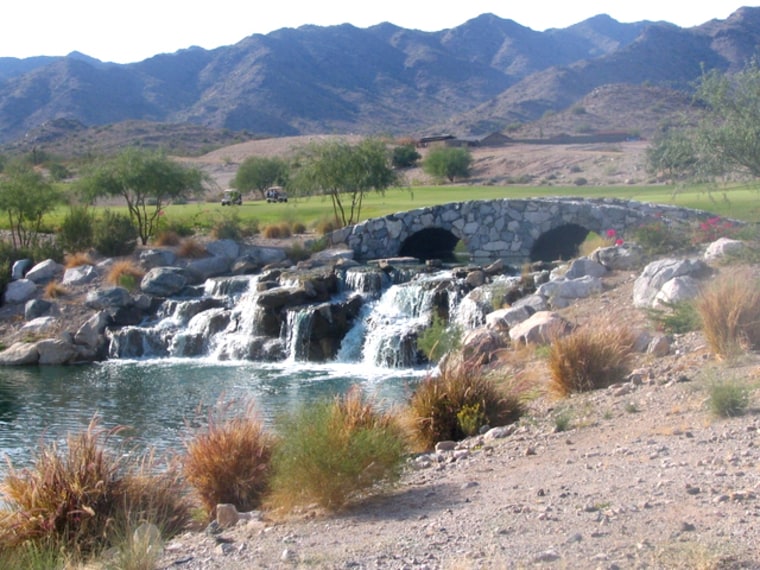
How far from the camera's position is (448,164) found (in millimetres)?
67875

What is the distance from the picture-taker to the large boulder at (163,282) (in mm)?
29688

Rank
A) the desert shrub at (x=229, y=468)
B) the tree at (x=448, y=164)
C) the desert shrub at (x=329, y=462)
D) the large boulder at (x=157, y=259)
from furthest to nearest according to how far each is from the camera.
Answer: the tree at (x=448, y=164)
the large boulder at (x=157, y=259)
the desert shrub at (x=229, y=468)
the desert shrub at (x=329, y=462)

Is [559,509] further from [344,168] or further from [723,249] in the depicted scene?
[344,168]

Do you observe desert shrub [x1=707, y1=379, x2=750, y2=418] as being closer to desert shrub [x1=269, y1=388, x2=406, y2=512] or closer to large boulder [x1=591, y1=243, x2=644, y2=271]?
desert shrub [x1=269, y1=388, x2=406, y2=512]

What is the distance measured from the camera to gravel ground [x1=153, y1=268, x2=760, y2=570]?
259 inches

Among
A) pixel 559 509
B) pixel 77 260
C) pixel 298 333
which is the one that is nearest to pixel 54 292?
→ pixel 77 260

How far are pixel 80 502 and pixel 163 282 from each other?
21678 millimetres

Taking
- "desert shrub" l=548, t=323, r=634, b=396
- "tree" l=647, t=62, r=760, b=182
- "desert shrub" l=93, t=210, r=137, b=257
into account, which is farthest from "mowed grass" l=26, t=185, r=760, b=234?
"desert shrub" l=548, t=323, r=634, b=396

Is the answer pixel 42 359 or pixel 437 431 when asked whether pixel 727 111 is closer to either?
pixel 437 431

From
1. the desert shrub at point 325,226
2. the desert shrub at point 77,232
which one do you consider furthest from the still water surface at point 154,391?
the desert shrub at point 325,226

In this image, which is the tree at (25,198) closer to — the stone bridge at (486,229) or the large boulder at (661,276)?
the stone bridge at (486,229)

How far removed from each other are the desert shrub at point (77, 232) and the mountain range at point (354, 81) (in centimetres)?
7499

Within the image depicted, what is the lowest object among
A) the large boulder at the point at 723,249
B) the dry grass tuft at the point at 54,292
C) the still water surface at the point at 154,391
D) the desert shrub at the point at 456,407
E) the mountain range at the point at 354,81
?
the still water surface at the point at 154,391

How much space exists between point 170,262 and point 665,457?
25.3 metres
